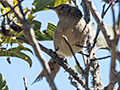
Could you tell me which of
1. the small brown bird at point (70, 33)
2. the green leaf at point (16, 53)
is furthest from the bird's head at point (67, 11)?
the green leaf at point (16, 53)

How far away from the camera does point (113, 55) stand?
864 millimetres

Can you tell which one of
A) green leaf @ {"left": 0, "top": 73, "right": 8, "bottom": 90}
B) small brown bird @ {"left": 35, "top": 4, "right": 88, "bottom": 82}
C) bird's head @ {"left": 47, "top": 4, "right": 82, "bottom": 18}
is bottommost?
green leaf @ {"left": 0, "top": 73, "right": 8, "bottom": 90}

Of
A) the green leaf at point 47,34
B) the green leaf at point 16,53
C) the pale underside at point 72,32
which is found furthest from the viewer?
the pale underside at point 72,32

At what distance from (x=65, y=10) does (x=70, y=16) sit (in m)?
0.23

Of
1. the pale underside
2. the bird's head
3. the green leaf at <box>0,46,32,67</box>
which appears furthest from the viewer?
the bird's head

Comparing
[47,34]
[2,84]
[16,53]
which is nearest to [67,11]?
[47,34]

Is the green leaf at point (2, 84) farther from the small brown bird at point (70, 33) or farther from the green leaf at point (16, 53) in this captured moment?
the small brown bird at point (70, 33)

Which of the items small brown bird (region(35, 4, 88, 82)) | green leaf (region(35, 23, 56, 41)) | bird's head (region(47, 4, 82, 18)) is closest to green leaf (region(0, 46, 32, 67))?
green leaf (region(35, 23, 56, 41))

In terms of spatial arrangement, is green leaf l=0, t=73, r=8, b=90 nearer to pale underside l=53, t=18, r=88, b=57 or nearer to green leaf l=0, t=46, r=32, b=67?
green leaf l=0, t=46, r=32, b=67

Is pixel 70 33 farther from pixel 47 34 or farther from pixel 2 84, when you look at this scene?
pixel 2 84

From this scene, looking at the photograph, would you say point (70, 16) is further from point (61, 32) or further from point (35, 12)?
point (35, 12)

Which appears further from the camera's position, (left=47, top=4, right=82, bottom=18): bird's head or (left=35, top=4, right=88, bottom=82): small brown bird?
(left=47, top=4, right=82, bottom=18): bird's head

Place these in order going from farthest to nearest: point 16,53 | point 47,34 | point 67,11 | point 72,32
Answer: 1. point 67,11
2. point 72,32
3. point 47,34
4. point 16,53

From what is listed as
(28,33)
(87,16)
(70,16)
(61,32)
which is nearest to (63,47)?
(61,32)
